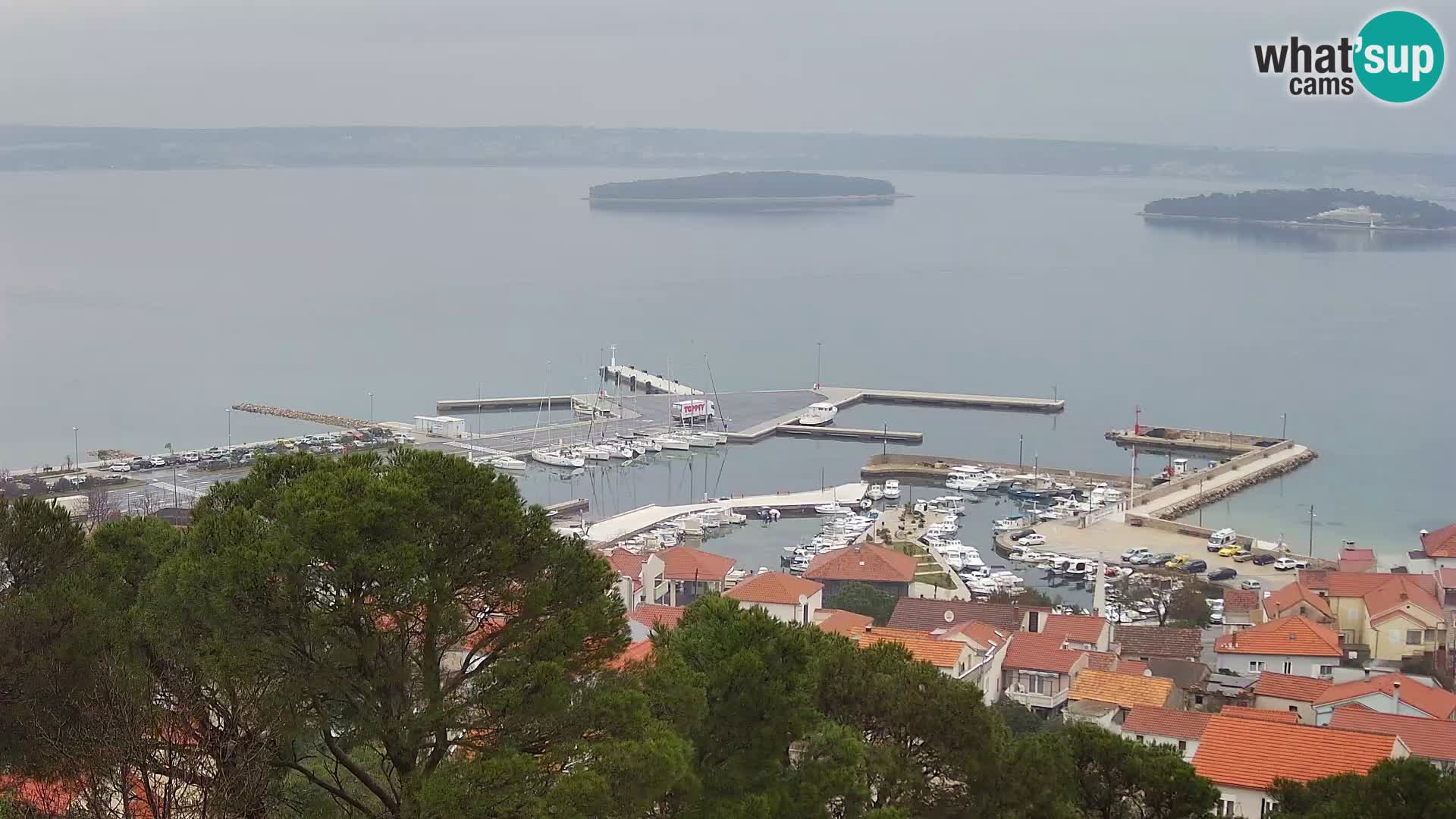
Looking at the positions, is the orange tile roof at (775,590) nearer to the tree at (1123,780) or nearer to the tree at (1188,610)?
the tree at (1188,610)

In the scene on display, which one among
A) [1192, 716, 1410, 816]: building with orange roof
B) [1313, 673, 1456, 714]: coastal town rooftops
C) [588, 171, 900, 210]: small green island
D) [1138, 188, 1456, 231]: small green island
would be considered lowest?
[1313, 673, 1456, 714]: coastal town rooftops

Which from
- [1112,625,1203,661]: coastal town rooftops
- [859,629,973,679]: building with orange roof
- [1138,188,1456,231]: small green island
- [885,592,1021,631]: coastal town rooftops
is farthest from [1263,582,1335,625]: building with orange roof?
[1138,188,1456,231]: small green island

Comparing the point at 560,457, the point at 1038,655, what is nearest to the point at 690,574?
the point at 1038,655

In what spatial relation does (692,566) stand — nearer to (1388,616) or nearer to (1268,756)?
(1388,616)

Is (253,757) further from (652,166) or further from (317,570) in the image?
(652,166)

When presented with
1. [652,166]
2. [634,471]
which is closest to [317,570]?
[634,471]

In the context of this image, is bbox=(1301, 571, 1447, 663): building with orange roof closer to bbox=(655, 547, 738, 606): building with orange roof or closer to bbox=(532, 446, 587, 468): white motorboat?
bbox=(655, 547, 738, 606): building with orange roof
